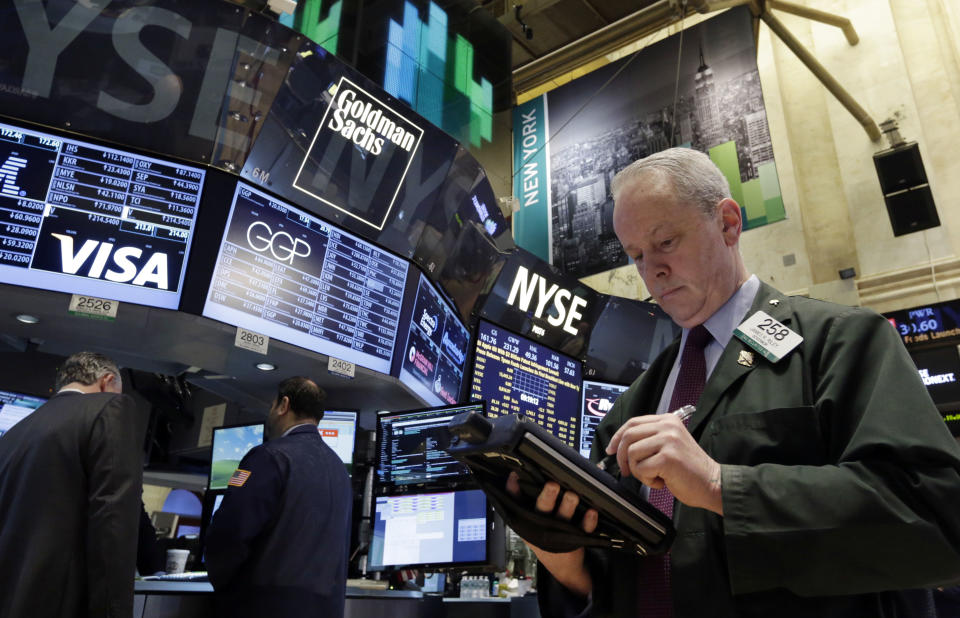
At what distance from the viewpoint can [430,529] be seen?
4094 millimetres

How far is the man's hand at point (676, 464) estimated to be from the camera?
0.98 meters

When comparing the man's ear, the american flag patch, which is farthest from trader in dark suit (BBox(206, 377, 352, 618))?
the man's ear

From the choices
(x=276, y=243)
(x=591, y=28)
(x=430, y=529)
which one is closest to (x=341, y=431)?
(x=430, y=529)

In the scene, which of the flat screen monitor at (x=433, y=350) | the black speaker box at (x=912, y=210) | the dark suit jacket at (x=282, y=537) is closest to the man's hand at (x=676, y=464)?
the dark suit jacket at (x=282, y=537)

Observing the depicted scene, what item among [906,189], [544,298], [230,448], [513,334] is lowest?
[230,448]

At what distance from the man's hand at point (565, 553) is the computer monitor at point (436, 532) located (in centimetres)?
272

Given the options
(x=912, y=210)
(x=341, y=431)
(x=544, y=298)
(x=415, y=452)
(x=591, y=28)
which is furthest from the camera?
(x=591, y=28)

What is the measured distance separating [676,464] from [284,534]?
2475mm

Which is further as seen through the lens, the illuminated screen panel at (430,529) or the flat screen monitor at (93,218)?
the illuminated screen panel at (430,529)

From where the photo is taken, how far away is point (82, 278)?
3291 millimetres

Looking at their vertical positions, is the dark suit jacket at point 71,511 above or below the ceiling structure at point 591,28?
below

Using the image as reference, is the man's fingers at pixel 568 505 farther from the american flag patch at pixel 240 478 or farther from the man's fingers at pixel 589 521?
the american flag patch at pixel 240 478

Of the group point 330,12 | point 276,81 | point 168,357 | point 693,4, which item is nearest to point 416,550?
point 168,357

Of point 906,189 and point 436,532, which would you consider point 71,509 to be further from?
point 906,189
